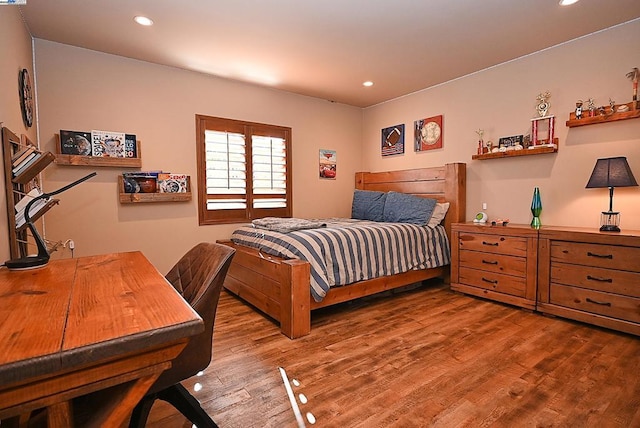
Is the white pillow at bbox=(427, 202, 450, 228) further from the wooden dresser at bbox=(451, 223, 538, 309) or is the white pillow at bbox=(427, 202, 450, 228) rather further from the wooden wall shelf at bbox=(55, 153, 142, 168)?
the wooden wall shelf at bbox=(55, 153, 142, 168)

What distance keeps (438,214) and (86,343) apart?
3.82m

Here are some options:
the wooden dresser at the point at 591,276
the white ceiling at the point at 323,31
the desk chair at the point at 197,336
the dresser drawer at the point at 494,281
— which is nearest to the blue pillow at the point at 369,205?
the dresser drawer at the point at 494,281

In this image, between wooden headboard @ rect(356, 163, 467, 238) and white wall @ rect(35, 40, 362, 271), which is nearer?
white wall @ rect(35, 40, 362, 271)

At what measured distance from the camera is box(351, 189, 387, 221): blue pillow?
14.4 feet

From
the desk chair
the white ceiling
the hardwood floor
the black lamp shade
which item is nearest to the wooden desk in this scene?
the desk chair

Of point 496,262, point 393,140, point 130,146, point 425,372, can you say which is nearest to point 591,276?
point 496,262

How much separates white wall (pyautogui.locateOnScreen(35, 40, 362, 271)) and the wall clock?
368mm

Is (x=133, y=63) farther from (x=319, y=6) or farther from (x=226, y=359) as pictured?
(x=226, y=359)

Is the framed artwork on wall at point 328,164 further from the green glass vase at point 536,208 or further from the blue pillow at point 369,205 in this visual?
the green glass vase at point 536,208

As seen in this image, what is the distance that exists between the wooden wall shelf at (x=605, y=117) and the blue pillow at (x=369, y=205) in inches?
85.2

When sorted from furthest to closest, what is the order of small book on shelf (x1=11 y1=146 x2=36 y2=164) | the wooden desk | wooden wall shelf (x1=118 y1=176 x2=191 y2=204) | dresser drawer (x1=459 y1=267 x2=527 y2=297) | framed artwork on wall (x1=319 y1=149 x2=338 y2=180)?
framed artwork on wall (x1=319 y1=149 x2=338 y2=180) < wooden wall shelf (x1=118 y1=176 x2=191 y2=204) < dresser drawer (x1=459 y1=267 x2=527 y2=297) < small book on shelf (x1=11 y1=146 x2=36 y2=164) < the wooden desk

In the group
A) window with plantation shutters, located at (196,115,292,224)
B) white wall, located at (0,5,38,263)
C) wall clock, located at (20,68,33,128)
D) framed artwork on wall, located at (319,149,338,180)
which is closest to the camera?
white wall, located at (0,5,38,263)

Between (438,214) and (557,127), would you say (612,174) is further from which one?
(438,214)

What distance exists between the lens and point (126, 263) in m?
1.51
